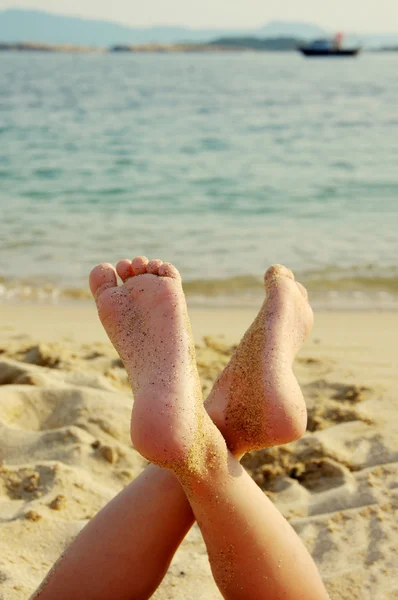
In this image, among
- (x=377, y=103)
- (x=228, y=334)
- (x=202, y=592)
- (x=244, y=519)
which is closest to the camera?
(x=244, y=519)

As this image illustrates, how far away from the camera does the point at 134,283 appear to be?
160 centimetres

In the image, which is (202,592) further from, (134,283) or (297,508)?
(134,283)

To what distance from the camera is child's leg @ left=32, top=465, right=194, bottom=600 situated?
1389 mm

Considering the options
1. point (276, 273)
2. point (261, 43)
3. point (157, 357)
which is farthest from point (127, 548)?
point (261, 43)

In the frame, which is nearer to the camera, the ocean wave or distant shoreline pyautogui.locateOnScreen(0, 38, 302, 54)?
the ocean wave

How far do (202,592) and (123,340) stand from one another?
57 cm

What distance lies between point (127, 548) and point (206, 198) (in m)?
5.55

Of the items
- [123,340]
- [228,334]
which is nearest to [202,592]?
[123,340]

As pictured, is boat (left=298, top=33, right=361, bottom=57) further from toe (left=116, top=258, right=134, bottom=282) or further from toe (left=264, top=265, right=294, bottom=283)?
toe (left=116, top=258, right=134, bottom=282)

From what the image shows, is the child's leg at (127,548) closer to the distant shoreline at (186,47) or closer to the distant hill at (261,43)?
the distant shoreline at (186,47)

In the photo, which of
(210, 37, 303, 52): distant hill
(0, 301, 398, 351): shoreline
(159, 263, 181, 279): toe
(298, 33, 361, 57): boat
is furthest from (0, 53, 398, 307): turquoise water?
(210, 37, 303, 52): distant hill

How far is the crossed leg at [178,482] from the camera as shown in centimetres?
126

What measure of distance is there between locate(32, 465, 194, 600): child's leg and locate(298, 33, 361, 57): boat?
5228cm

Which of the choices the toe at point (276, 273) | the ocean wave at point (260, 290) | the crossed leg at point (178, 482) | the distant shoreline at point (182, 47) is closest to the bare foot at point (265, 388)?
the crossed leg at point (178, 482)
